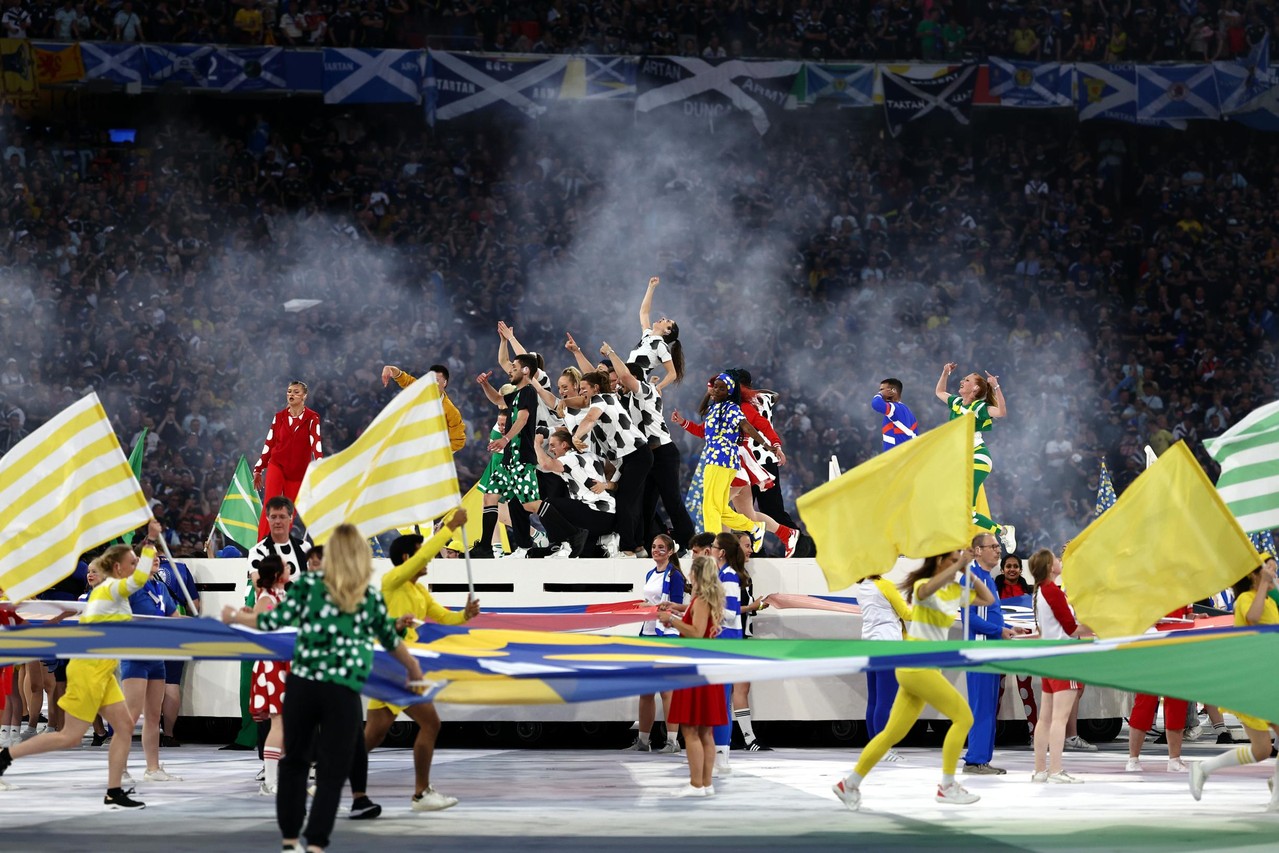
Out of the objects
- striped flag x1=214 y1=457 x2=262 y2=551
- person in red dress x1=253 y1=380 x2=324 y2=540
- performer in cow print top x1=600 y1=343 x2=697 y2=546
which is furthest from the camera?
striped flag x1=214 y1=457 x2=262 y2=551

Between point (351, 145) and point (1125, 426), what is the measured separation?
1295 centimetres

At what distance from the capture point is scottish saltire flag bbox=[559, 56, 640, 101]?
26500 millimetres

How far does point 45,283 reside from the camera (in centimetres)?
2520

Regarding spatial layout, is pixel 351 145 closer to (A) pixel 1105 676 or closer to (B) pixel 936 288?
(B) pixel 936 288

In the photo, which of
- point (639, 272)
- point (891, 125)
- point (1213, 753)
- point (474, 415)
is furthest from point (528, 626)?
point (891, 125)

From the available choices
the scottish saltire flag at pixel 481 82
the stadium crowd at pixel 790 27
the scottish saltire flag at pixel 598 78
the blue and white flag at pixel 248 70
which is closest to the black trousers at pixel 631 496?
the scottish saltire flag at pixel 481 82

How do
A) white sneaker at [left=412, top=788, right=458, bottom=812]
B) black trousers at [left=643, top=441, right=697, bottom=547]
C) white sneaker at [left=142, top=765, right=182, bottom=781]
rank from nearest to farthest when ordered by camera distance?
white sneaker at [left=412, top=788, right=458, bottom=812] < white sneaker at [left=142, top=765, right=182, bottom=781] < black trousers at [left=643, top=441, right=697, bottom=547]

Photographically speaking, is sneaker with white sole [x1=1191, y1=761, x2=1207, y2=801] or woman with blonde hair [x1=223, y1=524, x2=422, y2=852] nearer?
woman with blonde hair [x1=223, y1=524, x2=422, y2=852]

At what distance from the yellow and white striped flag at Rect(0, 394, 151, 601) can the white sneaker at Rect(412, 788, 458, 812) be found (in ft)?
7.22

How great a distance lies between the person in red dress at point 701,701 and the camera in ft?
31.9

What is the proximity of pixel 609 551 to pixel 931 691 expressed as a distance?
252 inches

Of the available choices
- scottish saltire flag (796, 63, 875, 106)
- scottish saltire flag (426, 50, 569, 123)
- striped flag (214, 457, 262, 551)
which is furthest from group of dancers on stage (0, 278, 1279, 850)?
scottish saltire flag (796, 63, 875, 106)

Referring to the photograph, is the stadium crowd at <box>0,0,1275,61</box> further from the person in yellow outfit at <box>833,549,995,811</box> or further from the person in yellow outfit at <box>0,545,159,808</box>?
the person in yellow outfit at <box>833,549,995,811</box>

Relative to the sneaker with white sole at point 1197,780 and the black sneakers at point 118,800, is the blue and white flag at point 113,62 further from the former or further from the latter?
the sneaker with white sole at point 1197,780
